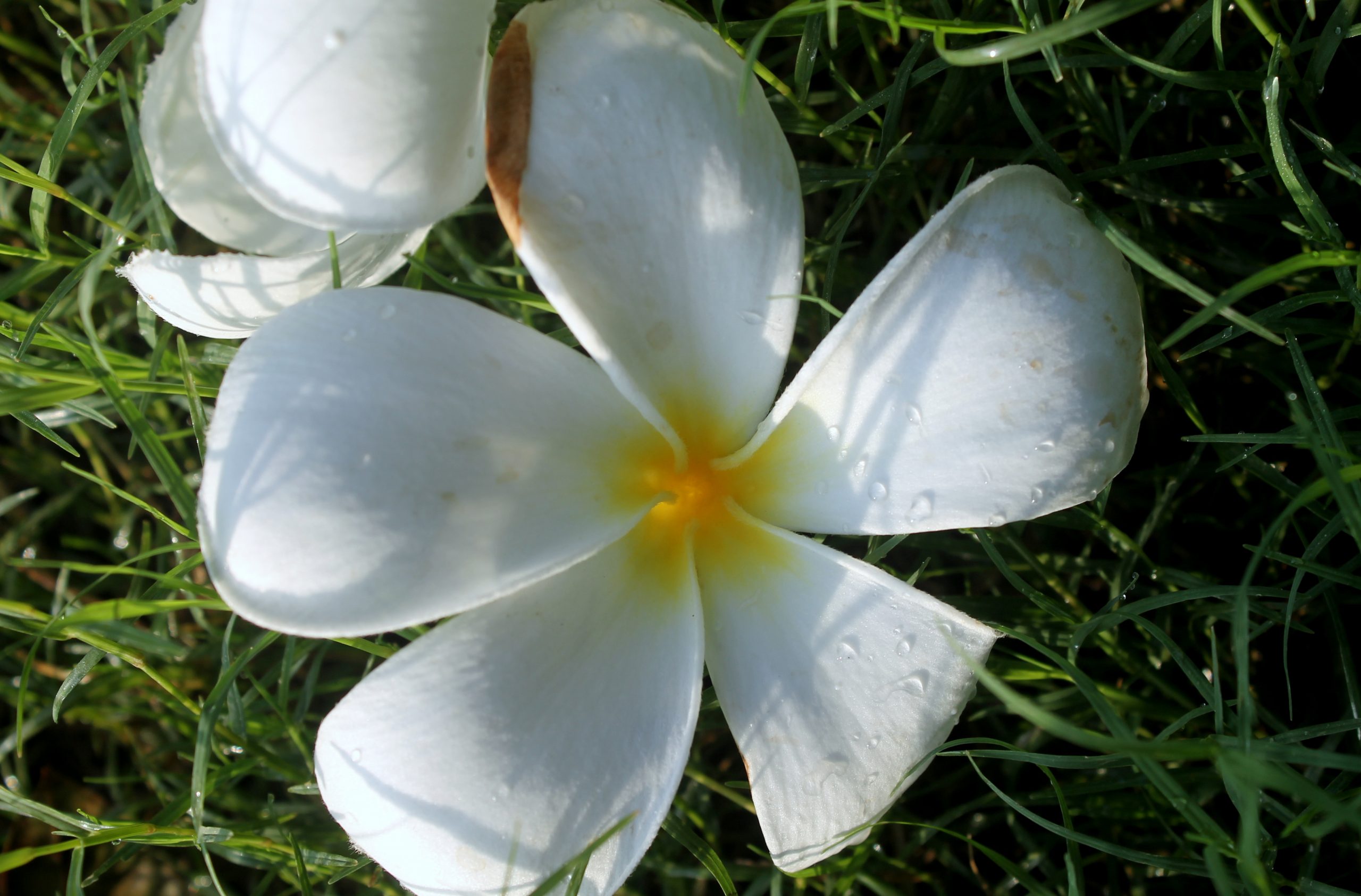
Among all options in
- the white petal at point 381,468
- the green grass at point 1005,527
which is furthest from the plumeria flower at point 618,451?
the green grass at point 1005,527

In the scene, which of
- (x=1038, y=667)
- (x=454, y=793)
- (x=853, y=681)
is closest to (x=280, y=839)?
(x=454, y=793)

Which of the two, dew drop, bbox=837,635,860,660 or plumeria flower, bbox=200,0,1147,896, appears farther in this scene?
dew drop, bbox=837,635,860,660

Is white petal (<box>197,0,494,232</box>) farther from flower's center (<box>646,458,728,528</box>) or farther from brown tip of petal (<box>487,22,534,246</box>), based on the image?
flower's center (<box>646,458,728,528</box>)

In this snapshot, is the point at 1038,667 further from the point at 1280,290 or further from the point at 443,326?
the point at 443,326

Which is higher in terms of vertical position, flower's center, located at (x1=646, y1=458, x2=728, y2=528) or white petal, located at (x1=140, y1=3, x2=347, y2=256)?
white petal, located at (x1=140, y1=3, x2=347, y2=256)

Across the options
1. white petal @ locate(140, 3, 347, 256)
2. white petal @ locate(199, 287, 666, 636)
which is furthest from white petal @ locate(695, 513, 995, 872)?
white petal @ locate(140, 3, 347, 256)

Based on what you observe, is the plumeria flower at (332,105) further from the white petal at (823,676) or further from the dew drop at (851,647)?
the dew drop at (851,647)

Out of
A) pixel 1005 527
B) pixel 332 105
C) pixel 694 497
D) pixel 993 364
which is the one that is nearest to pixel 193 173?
pixel 332 105
